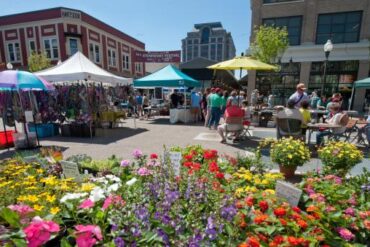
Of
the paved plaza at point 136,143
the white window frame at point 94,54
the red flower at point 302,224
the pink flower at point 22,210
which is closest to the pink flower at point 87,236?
the pink flower at point 22,210

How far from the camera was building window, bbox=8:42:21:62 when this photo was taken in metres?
25.2

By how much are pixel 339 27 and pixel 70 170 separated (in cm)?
2161

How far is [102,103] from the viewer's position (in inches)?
395

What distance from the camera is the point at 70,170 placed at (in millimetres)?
2789

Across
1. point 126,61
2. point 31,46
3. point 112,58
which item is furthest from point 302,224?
point 126,61

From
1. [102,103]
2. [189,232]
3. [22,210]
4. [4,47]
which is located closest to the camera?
[189,232]

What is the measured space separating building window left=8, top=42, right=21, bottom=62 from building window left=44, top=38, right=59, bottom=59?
396 centimetres

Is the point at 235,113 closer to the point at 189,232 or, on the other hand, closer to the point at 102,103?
the point at 189,232

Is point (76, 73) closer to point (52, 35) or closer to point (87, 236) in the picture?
point (87, 236)

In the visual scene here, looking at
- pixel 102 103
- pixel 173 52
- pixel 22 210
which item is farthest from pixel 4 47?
pixel 22 210

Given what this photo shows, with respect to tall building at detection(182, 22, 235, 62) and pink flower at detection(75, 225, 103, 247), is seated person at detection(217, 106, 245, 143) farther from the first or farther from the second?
tall building at detection(182, 22, 235, 62)

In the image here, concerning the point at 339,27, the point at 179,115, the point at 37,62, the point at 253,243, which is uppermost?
the point at 339,27

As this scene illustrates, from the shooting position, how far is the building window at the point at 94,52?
84.1 feet

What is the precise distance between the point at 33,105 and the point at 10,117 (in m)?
0.87
